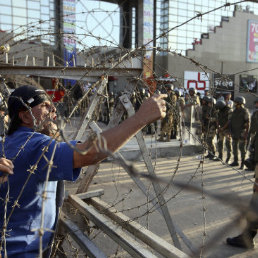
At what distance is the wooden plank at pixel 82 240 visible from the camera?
198 cm

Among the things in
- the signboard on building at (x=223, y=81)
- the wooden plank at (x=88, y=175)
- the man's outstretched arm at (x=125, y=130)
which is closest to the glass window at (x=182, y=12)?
the signboard on building at (x=223, y=81)

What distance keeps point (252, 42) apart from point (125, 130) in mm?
31731

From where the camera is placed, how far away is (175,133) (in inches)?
398

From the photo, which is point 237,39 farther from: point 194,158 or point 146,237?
point 146,237

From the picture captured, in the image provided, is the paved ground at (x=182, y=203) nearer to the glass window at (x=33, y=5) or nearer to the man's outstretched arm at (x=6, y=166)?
the man's outstretched arm at (x=6, y=166)

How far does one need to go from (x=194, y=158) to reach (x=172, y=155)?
0.64 m

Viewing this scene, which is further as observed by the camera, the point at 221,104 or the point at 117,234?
the point at 221,104

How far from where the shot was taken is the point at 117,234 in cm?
202

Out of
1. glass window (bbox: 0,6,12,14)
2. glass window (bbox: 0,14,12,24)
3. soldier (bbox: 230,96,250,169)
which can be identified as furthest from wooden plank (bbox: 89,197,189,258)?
glass window (bbox: 0,6,12,14)

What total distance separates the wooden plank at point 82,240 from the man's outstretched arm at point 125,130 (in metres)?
1.01

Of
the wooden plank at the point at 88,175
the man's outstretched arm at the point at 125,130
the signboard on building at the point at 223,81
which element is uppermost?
the signboard on building at the point at 223,81

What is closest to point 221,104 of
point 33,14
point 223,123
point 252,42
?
point 223,123

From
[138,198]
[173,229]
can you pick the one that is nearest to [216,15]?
[138,198]

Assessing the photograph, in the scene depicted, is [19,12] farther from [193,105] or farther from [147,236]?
[147,236]
